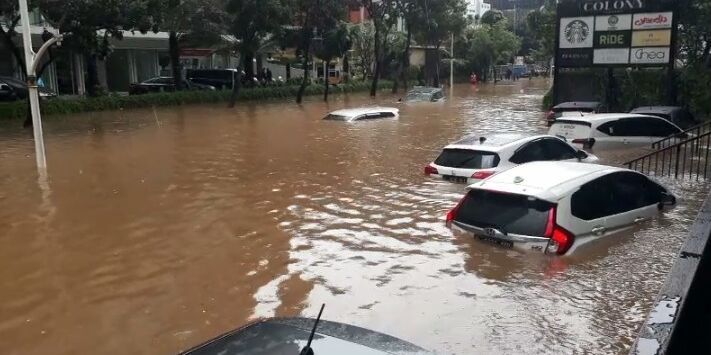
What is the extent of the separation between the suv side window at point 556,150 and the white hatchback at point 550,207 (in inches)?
143

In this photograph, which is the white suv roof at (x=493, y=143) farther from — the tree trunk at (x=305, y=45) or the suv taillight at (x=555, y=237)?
the tree trunk at (x=305, y=45)

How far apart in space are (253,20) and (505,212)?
95.8 ft

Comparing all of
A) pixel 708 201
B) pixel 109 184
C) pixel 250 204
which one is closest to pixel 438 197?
pixel 250 204

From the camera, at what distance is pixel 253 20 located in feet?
116

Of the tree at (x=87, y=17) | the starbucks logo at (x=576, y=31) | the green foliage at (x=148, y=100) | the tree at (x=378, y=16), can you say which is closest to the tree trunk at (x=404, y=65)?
the tree at (x=378, y=16)

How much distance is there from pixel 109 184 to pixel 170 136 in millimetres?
9062

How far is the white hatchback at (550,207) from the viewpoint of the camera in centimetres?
828

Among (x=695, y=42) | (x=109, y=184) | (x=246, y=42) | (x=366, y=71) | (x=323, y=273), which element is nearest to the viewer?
(x=323, y=273)

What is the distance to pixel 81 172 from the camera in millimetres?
15898

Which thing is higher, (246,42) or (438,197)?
(246,42)

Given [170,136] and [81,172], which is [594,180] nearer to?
[81,172]

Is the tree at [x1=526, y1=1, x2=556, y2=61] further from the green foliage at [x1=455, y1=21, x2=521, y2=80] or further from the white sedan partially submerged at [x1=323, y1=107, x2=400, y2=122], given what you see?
the green foliage at [x1=455, y1=21, x2=521, y2=80]

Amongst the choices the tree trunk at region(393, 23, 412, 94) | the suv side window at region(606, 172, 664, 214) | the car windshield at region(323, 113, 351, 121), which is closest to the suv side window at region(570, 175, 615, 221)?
the suv side window at region(606, 172, 664, 214)

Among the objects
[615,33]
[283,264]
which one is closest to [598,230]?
[283,264]
